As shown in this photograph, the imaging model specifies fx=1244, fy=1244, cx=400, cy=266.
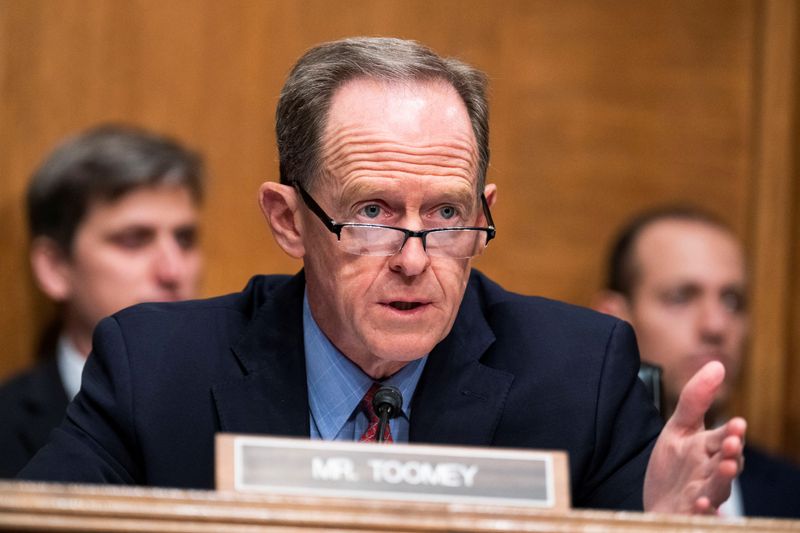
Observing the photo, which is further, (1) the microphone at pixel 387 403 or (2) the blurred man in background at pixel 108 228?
(2) the blurred man in background at pixel 108 228

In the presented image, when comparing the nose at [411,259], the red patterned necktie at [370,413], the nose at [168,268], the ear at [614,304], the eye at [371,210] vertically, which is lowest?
the ear at [614,304]

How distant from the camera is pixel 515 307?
8.36ft

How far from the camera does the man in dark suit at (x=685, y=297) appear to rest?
13.6 feet

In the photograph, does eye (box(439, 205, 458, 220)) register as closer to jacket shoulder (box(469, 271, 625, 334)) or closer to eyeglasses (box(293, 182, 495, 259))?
eyeglasses (box(293, 182, 495, 259))

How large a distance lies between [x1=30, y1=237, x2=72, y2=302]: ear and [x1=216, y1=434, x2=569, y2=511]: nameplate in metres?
2.52

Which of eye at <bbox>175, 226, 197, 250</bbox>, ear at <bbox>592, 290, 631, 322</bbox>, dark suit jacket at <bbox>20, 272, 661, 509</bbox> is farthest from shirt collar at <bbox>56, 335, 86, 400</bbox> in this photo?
ear at <bbox>592, 290, 631, 322</bbox>

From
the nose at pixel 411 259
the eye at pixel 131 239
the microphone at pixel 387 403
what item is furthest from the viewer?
the eye at pixel 131 239

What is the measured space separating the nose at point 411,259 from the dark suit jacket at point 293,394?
0.28 m

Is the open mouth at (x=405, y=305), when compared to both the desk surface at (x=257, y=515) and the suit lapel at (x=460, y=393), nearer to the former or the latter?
the suit lapel at (x=460, y=393)

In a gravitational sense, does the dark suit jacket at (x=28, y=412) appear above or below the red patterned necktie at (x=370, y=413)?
below

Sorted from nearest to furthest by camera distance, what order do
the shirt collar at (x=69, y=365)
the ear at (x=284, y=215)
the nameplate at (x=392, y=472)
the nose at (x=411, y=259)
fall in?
1. the nameplate at (x=392, y=472)
2. the nose at (x=411, y=259)
3. the ear at (x=284, y=215)
4. the shirt collar at (x=69, y=365)

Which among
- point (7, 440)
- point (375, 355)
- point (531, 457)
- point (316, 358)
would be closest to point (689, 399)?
point (531, 457)

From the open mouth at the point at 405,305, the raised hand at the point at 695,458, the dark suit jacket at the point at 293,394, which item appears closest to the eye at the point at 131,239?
the dark suit jacket at the point at 293,394

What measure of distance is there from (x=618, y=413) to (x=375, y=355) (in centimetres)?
48
